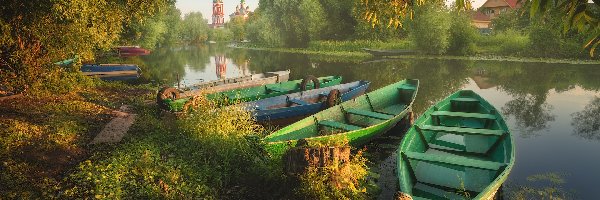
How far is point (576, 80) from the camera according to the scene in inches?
960

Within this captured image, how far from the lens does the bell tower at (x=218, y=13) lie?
185375 millimetres

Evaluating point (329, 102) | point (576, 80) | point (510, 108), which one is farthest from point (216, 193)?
point (576, 80)

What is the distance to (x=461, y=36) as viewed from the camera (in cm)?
4331

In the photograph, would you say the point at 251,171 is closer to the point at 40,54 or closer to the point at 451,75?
the point at 40,54

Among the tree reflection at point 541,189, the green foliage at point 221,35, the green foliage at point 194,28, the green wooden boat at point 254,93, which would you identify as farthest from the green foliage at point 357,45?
A: the green foliage at point 221,35

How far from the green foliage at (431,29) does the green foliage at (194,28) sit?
74852 millimetres

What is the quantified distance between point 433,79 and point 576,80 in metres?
9.27

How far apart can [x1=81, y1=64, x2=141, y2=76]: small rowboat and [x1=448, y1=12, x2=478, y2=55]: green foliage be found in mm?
35695

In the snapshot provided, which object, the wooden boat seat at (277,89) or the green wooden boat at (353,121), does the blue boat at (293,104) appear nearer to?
the green wooden boat at (353,121)

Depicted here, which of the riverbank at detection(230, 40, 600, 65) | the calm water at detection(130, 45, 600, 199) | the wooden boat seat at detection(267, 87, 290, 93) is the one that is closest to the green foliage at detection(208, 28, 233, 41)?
the riverbank at detection(230, 40, 600, 65)

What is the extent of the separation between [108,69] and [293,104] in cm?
1863

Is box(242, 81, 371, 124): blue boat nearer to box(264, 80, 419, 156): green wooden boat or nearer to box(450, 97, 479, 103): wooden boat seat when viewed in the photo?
box(264, 80, 419, 156): green wooden boat

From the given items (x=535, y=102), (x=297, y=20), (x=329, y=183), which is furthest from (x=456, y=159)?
(x=297, y=20)

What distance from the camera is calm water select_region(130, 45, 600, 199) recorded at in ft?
31.5
